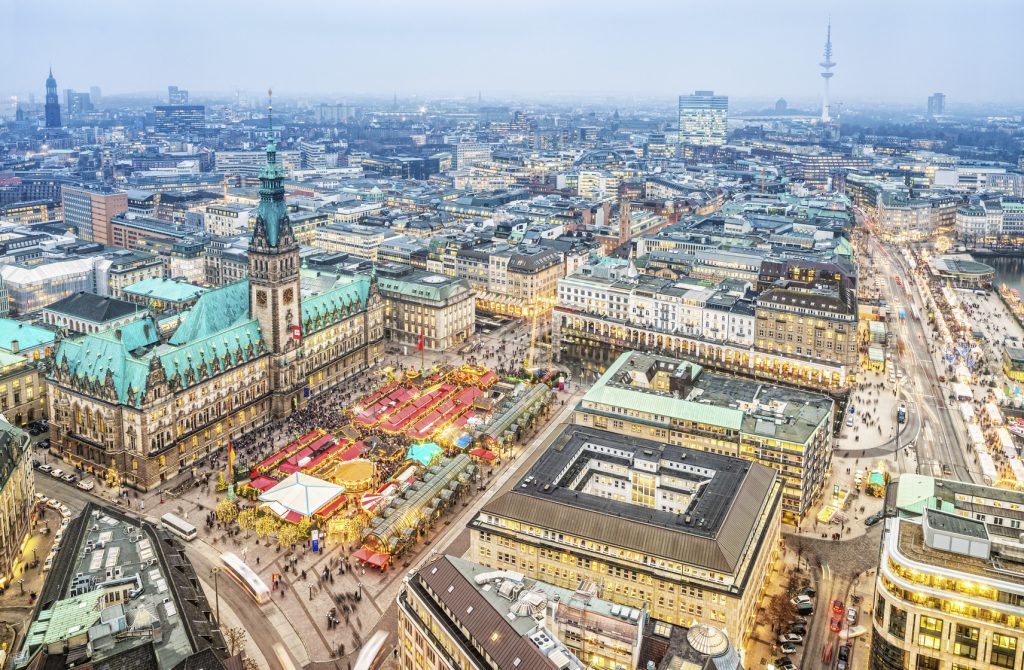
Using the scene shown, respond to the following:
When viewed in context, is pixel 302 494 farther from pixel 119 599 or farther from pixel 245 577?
pixel 119 599

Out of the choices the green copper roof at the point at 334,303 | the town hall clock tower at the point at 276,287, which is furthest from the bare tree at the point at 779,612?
the green copper roof at the point at 334,303

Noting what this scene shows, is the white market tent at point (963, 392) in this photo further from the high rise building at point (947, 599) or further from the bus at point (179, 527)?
the bus at point (179, 527)

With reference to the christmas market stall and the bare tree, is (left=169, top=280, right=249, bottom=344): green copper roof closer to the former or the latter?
the christmas market stall

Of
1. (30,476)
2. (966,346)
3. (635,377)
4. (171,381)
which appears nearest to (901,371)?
(966,346)

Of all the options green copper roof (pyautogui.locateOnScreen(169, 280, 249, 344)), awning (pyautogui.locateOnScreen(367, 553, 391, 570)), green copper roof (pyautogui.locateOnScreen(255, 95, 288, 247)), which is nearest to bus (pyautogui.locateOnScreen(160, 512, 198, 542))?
awning (pyautogui.locateOnScreen(367, 553, 391, 570))

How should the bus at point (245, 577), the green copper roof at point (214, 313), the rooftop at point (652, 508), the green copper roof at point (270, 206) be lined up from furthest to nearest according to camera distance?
the green copper roof at point (270, 206)
the green copper roof at point (214, 313)
the bus at point (245, 577)
the rooftop at point (652, 508)

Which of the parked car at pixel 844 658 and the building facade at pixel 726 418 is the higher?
the building facade at pixel 726 418
